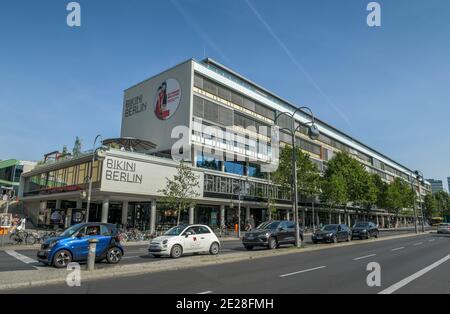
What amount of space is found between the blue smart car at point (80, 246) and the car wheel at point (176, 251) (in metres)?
2.62

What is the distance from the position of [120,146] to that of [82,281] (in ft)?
116

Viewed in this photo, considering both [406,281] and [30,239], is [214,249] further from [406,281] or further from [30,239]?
[30,239]

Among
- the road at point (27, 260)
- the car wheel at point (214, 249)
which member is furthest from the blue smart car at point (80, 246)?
the car wheel at point (214, 249)

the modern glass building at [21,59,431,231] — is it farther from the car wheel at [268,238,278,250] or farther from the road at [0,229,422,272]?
the car wheel at [268,238,278,250]

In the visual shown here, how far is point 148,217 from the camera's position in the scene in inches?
1681

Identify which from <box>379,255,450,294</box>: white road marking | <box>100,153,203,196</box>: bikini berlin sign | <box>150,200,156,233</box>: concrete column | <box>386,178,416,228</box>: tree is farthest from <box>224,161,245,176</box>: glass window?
<box>386,178,416,228</box>: tree

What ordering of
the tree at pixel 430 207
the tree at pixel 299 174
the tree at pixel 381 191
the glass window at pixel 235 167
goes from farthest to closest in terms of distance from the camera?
the tree at pixel 430 207, the tree at pixel 381 191, the glass window at pixel 235 167, the tree at pixel 299 174

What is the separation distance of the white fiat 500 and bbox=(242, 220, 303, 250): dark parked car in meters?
3.42

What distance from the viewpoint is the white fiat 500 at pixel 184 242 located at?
16.0 meters

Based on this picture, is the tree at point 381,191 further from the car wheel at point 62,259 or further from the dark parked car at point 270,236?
the car wheel at point 62,259

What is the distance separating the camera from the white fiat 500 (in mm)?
16031

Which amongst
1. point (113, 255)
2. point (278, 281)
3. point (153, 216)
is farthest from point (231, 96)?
point (278, 281)

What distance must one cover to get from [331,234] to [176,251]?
47.7 ft

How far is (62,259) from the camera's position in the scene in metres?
12.8
